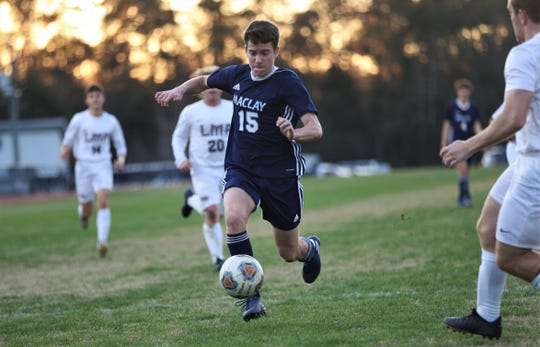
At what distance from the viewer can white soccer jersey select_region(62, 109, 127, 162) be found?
12.0 meters

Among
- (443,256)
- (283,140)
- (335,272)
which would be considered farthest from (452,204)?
(283,140)

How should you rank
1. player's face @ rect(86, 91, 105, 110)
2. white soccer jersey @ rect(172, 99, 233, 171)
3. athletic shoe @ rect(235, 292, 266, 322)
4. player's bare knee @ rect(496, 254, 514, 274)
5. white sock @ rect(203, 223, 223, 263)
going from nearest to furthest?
player's bare knee @ rect(496, 254, 514, 274) < athletic shoe @ rect(235, 292, 266, 322) < white sock @ rect(203, 223, 223, 263) < white soccer jersey @ rect(172, 99, 233, 171) < player's face @ rect(86, 91, 105, 110)

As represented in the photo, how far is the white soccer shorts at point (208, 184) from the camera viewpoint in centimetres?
956

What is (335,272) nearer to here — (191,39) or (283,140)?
(283,140)

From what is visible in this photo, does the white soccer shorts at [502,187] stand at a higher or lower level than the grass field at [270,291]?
higher

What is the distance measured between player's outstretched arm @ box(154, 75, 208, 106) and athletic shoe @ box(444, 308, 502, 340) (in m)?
2.74

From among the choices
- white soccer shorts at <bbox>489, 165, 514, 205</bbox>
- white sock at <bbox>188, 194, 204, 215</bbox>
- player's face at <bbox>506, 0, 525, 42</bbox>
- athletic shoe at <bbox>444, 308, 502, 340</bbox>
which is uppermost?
player's face at <bbox>506, 0, 525, 42</bbox>

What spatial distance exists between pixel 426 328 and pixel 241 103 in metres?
2.21

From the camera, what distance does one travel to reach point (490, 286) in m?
5.12

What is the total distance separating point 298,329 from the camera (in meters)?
5.67

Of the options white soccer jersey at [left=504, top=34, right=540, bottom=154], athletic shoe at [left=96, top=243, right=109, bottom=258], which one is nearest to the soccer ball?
white soccer jersey at [left=504, top=34, right=540, bottom=154]

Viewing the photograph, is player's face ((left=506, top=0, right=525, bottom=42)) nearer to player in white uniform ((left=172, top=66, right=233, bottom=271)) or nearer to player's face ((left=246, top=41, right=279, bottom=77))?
player's face ((left=246, top=41, right=279, bottom=77))

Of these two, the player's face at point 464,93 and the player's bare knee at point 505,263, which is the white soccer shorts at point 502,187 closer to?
the player's bare knee at point 505,263

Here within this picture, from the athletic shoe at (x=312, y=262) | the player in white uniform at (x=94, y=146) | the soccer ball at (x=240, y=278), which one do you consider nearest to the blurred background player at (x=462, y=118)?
the player in white uniform at (x=94, y=146)
